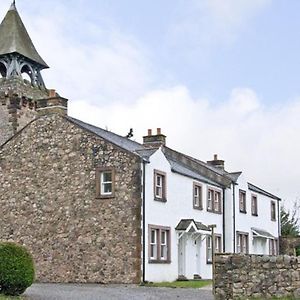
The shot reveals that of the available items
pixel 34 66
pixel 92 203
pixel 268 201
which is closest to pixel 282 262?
pixel 92 203

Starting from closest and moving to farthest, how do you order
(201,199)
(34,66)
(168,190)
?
(168,190) < (201,199) < (34,66)

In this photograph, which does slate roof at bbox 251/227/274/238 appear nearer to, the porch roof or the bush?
the porch roof

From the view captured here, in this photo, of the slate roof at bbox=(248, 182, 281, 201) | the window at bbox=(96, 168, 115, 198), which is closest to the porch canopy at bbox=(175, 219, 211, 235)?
the window at bbox=(96, 168, 115, 198)

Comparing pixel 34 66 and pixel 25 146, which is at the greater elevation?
pixel 34 66

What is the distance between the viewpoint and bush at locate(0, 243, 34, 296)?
2283 cm

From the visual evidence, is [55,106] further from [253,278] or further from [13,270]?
[253,278]

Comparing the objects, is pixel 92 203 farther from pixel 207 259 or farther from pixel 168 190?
pixel 207 259

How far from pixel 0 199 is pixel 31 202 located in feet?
6.99

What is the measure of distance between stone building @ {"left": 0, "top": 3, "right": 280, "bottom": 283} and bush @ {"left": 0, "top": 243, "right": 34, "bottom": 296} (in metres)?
9.77

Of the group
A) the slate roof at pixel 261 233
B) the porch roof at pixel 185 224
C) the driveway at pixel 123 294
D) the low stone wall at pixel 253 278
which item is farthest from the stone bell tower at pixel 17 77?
the low stone wall at pixel 253 278

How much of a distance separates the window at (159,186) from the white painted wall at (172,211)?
0.83 ft

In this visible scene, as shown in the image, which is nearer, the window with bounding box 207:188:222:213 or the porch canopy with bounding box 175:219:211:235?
the porch canopy with bounding box 175:219:211:235

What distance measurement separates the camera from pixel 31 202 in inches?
1422

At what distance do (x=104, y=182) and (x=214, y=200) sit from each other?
10560 millimetres
